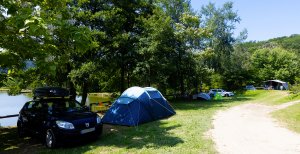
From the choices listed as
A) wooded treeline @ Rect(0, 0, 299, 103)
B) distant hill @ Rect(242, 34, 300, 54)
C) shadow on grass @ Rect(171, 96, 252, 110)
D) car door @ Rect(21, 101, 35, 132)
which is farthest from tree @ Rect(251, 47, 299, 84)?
car door @ Rect(21, 101, 35, 132)

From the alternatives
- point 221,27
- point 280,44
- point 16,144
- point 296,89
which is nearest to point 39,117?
point 16,144

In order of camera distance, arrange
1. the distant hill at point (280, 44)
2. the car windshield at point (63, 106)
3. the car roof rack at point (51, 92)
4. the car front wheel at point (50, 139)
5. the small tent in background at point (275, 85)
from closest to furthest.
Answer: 1. the car front wheel at point (50, 139)
2. the car windshield at point (63, 106)
3. the car roof rack at point (51, 92)
4. the small tent in background at point (275, 85)
5. the distant hill at point (280, 44)

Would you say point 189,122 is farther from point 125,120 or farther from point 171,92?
point 171,92

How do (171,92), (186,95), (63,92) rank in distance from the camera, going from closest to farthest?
(63,92) < (186,95) < (171,92)

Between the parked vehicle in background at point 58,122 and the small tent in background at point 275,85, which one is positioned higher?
the small tent in background at point 275,85

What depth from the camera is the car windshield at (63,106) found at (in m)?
10.9

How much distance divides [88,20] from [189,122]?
38.3 ft

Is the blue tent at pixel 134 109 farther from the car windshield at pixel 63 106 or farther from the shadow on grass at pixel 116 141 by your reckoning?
the car windshield at pixel 63 106

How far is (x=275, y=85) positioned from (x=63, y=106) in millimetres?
59714

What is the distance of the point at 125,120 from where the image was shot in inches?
534

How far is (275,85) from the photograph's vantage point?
2438 inches

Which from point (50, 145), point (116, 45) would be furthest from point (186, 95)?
point (50, 145)

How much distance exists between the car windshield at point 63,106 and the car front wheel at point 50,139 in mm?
963

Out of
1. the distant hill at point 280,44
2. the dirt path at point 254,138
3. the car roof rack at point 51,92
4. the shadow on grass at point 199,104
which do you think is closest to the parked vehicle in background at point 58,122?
the car roof rack at point 51,92
